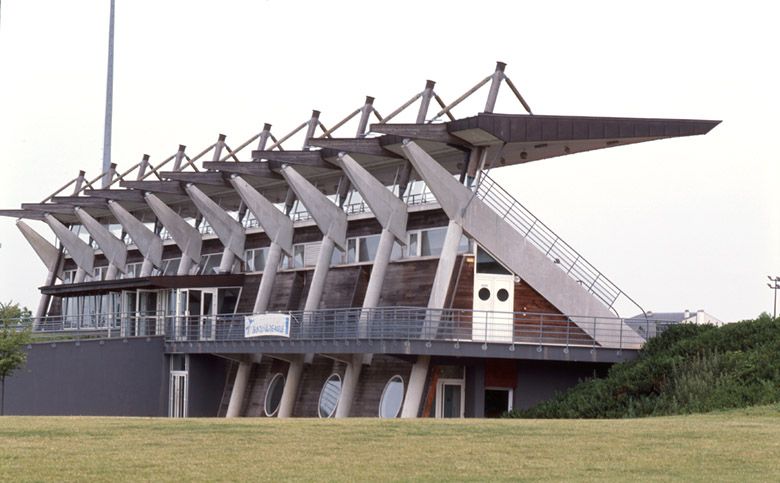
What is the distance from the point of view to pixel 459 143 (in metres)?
43.9

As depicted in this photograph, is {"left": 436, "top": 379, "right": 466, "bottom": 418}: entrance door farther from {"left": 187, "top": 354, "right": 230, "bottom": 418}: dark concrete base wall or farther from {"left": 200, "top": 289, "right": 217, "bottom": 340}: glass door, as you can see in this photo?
{"left": 200, "top": 289, "right": 217, "bottom": 340}: glass door

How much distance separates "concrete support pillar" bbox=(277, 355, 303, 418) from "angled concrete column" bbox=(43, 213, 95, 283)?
85.3 ft

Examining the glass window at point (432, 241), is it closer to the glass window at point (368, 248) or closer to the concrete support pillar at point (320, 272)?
the glass window at point (368, 248)

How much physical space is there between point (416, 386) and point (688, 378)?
874cm

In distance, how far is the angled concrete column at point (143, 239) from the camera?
209 ft

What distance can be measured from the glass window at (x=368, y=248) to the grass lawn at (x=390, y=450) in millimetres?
19645

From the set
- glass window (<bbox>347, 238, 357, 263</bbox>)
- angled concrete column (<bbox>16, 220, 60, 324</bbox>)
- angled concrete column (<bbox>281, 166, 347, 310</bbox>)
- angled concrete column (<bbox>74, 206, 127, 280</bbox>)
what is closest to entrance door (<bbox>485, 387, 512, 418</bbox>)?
angled concrete column (<bbox>281, 166, 347, 310</bbox>)

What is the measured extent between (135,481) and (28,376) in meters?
33.4

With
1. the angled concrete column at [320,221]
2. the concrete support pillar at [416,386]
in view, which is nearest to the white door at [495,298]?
the concrete support pillar at [416,386]

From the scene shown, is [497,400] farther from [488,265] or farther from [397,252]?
[397,252]

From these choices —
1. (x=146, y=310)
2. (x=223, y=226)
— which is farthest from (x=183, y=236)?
(x=223, y=226)

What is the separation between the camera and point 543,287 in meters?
44.5

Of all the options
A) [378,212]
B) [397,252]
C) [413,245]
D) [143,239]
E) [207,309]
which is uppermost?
[143,239]

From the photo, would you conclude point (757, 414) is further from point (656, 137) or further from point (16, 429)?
point (16, 429)
